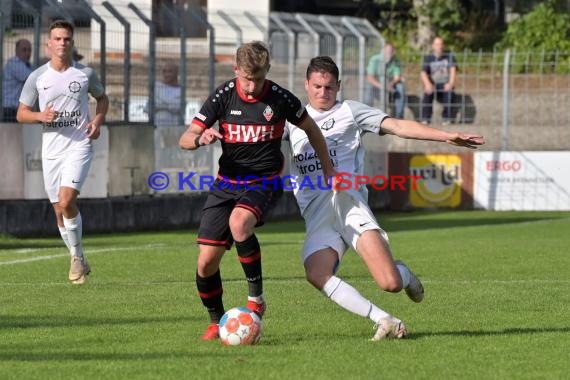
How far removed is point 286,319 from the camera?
1044 centimetres

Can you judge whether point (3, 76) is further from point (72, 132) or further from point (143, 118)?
point (72, 132)

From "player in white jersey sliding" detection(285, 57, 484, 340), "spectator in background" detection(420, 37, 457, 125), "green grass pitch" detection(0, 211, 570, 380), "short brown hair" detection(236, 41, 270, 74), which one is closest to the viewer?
"green grass pitch" detection(0, 211, 570, 380)

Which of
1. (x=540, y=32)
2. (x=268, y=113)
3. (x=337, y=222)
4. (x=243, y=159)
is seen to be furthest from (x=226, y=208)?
(x=540, y=32)

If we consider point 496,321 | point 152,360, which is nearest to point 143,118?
point 496,321

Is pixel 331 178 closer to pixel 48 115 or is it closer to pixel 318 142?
pixel 318 142

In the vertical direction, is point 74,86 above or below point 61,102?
above

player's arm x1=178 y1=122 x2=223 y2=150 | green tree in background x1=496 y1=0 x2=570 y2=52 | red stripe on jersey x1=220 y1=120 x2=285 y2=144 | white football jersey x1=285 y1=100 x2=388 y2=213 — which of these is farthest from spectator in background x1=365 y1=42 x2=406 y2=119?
player's arm x1=178 y1=122 x2=223 y2=150

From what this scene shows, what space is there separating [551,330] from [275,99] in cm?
241

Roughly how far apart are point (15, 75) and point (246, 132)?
36.2 ft

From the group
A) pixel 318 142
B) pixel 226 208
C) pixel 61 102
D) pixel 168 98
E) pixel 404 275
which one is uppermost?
pixel 168 98

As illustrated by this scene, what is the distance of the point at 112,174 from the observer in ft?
70.7

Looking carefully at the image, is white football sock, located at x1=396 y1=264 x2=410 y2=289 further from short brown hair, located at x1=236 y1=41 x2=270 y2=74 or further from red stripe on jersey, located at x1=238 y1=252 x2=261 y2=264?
short brown hair, located at x1=236 y1=41 x2=270 y2=74

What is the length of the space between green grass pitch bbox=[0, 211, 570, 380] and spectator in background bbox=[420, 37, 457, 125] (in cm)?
952

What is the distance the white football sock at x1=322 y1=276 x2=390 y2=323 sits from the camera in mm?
9148
